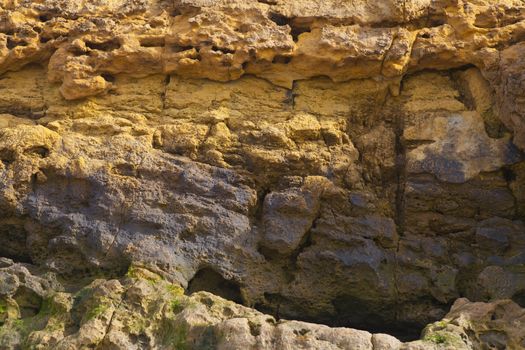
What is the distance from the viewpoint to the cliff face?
6.75 m

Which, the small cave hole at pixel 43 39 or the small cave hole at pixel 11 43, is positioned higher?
the small cave hole at pixel 43 39

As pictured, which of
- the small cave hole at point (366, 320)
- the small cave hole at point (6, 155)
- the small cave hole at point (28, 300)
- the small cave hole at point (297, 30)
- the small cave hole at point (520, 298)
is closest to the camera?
the small cave hole at point (28, 300)

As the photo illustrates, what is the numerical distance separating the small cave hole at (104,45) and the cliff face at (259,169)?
0.09 ft

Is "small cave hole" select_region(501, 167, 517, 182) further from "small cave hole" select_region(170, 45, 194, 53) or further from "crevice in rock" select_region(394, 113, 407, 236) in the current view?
"small cave hole" select_region(170, 45, 194, 53)

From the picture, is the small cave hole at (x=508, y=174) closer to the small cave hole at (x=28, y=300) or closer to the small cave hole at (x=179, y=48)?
the small cave hole at (x=179, y=48)

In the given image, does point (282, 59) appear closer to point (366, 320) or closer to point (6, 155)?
point (366, 320)

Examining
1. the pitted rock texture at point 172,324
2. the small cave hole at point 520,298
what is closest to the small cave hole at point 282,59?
the pitted rock texture at point 172,324

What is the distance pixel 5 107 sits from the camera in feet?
26.6

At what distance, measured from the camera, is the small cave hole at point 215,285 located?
704 centimetres

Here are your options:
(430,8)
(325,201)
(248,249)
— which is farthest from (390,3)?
(248,249)

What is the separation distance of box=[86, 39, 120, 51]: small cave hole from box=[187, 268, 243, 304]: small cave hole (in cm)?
244

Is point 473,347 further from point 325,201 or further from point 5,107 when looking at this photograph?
point 5,107

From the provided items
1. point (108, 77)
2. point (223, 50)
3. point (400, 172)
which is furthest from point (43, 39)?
point (400, 172)

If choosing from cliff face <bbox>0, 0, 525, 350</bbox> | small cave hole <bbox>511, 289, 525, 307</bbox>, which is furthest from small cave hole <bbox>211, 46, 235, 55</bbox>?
small cave hole <bbox>511, 289, 525, 307</bbox>
